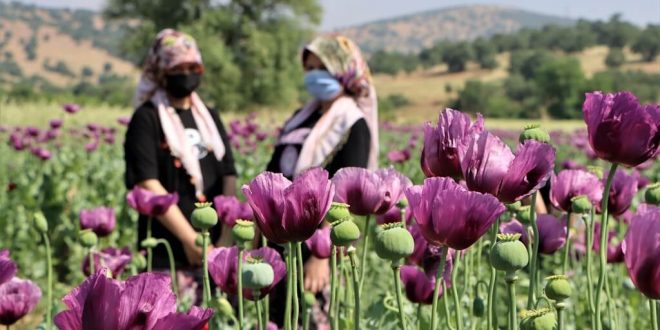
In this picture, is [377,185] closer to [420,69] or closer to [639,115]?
[639,115]

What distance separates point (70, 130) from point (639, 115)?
7.03 meters

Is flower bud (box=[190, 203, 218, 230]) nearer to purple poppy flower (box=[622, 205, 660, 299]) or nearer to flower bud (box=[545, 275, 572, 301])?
flower bud (box=[545, 275, 572, 301])

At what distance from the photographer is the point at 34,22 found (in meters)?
196

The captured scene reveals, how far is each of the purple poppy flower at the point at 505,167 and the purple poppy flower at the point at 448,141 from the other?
0.03 m

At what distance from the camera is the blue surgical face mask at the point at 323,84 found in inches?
106

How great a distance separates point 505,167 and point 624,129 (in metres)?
0.19

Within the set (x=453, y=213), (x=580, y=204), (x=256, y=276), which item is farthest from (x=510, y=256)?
(x=580, y=204)

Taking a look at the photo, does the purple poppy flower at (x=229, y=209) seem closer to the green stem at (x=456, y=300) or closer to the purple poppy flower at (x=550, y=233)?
the purple poppy flower at (x=550, y=233)

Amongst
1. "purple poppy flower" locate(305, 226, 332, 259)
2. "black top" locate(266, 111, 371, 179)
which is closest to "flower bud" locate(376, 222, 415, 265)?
"purple poppy flower" locate(305, 226, 332, 259)

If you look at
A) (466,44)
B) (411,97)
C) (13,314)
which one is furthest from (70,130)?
(466,44)

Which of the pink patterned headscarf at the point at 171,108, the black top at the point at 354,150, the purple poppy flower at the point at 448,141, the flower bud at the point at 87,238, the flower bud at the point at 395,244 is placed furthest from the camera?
the pink patterned headscarf at the point at 171,108

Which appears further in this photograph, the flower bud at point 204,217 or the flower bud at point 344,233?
the flower bud at point 204,217

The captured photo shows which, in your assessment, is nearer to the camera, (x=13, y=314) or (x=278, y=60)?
(x=13, y=314)

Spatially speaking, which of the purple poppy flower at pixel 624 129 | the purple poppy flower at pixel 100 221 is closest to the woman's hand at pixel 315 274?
the purple poppy flower at pixel 100 221
